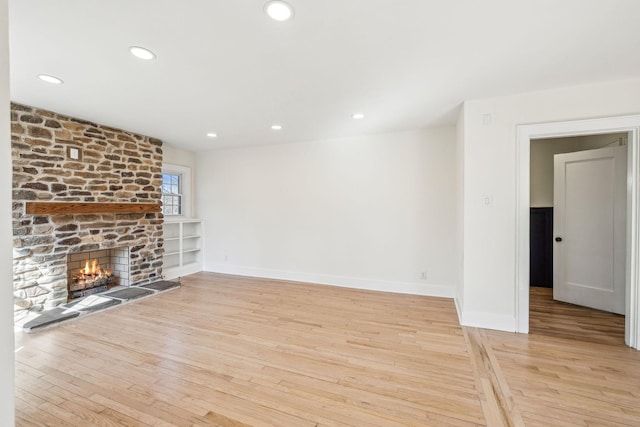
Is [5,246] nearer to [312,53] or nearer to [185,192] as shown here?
[312,53]

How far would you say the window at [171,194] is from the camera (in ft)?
16.9

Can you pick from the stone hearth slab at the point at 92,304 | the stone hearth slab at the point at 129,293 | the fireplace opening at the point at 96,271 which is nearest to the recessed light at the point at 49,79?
the fireplace opening at the point at 96,271

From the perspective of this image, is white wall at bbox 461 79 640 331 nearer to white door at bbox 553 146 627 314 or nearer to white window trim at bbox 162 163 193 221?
white door at bbox 553 146 627 314

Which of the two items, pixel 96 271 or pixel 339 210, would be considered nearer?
pixel 96 271

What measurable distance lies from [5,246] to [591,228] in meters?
5.23

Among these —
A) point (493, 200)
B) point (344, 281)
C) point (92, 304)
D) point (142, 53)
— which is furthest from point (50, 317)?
point (493, 200)

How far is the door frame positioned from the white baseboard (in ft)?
3.83

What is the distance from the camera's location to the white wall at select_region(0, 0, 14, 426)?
941 millimetres

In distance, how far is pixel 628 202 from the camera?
2.56 meters

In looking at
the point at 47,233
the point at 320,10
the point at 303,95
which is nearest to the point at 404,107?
the point at 303,95

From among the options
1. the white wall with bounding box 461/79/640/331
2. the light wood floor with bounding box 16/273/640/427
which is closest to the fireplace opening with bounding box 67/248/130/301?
the light wood floor with bounding box 16/273/640/427

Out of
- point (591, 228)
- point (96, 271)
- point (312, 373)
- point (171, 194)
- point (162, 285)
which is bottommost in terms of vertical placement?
point (312, 373)

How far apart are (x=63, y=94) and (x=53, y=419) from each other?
2.91m

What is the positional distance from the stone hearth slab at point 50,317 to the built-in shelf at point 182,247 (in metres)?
1.67
